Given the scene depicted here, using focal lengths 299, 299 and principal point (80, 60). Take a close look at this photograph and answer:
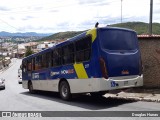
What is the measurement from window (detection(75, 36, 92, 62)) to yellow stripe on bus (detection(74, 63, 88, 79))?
257 millimetres

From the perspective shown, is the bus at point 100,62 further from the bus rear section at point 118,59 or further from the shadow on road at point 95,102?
the shadow on road at point 95,102

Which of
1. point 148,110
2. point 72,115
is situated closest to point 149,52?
point 148,110

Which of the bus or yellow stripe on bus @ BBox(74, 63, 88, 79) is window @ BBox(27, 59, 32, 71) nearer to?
the bus

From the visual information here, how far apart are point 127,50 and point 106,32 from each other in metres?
1.25

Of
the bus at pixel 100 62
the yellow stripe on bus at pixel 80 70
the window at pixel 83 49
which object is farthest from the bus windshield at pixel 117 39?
the yellow stripe on bus at pixel 80 70

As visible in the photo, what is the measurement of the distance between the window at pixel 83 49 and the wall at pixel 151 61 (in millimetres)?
4745

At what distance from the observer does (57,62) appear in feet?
50.4

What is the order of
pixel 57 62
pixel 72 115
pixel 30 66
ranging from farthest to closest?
pixel 30 66, pixel 57 62, pixel 72 115

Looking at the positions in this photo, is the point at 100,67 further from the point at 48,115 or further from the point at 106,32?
the point at 48,115

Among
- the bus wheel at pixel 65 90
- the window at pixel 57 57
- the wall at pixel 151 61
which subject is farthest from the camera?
the wall at pixel 151 61

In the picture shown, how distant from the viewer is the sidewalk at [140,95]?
42.2ft

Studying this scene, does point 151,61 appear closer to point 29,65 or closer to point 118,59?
point 118,59

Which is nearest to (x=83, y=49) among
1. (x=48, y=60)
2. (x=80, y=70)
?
(x=80, y=70)

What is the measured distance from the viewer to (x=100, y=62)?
1159 centimetres
